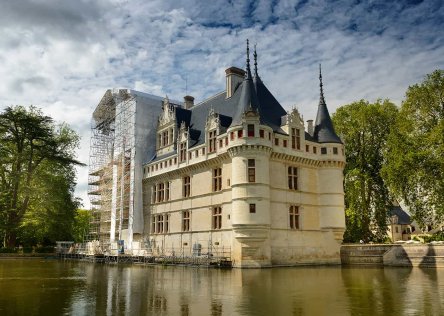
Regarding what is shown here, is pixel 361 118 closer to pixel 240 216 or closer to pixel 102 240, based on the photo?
pixel 240 216

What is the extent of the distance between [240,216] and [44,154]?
22.8 metres

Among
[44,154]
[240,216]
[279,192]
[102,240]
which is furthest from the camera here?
[102,240]

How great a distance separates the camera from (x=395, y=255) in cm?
3109

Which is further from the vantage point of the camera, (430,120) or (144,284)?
(430,120)

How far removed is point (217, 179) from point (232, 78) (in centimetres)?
931

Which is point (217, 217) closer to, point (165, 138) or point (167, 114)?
point (165, 138)

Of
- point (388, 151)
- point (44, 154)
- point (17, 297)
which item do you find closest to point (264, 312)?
point (17, 297)

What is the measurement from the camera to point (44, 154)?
137 ft

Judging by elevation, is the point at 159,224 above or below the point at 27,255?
above

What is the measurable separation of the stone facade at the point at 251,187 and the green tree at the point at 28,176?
11.4m

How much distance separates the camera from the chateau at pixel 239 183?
2980 centimetres

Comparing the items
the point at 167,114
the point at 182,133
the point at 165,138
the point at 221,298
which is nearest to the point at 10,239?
the point at 165,138

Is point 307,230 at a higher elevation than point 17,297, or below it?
higher

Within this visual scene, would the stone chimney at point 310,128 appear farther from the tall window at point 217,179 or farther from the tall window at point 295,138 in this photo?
the tall window at point 217,179
